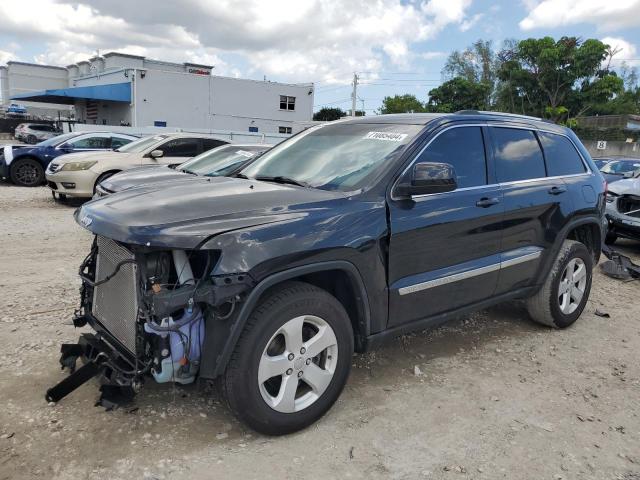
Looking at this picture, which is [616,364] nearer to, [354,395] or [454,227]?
[454,227]

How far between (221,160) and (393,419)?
608 centimetres

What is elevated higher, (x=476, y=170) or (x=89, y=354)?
(x=476, y=170)

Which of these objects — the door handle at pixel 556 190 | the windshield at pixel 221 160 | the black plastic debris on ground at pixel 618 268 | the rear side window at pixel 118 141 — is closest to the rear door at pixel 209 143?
the windshield at pixel 221 160

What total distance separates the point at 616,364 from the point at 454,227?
6.33 feet

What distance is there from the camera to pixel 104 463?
274cm

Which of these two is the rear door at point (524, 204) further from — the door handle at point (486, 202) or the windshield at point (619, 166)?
the windshield at point (619, 166)

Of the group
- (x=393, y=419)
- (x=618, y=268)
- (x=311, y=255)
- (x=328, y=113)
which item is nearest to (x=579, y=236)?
(x=618, y=268)

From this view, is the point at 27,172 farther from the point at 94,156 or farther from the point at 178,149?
the point at 178,149

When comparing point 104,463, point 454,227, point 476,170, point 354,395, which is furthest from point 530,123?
point 104,463

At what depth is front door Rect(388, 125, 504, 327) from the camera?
3395 mm

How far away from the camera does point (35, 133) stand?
34969 mm

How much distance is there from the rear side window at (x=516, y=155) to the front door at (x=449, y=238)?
0.57ft

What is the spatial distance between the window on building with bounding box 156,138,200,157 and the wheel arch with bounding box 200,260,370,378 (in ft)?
Answer: 28.5

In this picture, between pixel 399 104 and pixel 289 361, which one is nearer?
pixel 289 361
